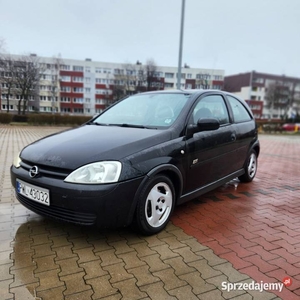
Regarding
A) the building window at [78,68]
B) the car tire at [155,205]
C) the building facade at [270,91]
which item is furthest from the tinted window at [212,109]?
the building window at [78,68]

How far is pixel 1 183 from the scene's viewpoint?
15.8 feet

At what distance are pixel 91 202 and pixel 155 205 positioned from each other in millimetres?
763

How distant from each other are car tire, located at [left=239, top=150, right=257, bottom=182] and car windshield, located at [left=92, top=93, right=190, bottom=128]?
2.09m

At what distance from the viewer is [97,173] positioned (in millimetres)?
2453

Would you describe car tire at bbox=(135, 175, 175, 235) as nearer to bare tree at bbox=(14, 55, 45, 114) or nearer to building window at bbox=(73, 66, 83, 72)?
bare tree at bbox=(14, 55, 45, 114)

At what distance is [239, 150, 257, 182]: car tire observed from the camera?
4.98m

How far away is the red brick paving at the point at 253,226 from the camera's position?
7.95ft

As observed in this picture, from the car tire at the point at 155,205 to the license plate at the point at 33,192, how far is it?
0.88 meters

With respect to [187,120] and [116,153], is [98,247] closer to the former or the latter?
[116,153]

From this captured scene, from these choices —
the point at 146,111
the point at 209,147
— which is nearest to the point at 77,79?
the point at 146,111

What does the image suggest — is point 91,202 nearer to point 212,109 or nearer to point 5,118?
point 212,109

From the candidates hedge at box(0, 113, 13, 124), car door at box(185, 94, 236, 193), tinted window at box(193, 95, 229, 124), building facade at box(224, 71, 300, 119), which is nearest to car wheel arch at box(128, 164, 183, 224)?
car door at box(185, 94, 236, 193)

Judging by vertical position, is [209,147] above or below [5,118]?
above

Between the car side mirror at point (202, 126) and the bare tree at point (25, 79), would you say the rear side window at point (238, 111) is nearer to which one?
the car side mirror at point (202, 126)
